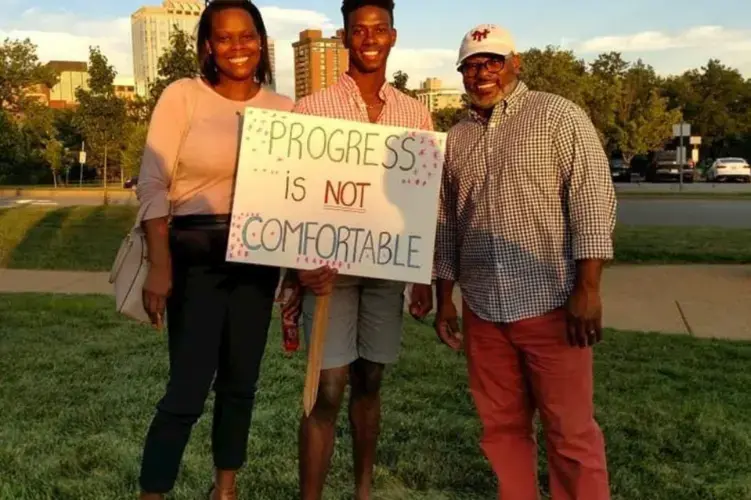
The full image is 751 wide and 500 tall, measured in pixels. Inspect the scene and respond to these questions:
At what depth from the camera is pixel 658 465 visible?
3877 millimetres

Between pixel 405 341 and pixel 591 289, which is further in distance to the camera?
pixel 405 341

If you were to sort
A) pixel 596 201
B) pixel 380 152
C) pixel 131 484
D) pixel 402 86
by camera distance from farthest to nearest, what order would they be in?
1. pixel 402 86
2. pixel 131 484
3. pixel 380 152
4. pixel 596 201

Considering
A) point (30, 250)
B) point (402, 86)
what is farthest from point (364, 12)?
point (402, 86)

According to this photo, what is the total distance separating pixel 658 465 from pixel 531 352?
1294 mm

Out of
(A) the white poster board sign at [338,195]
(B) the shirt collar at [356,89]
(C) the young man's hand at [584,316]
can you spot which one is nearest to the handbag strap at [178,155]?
(A) the white poster board sign at [338,195]

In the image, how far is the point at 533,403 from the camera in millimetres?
3223

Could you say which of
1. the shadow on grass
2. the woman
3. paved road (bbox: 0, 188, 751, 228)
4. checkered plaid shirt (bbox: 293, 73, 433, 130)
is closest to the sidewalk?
the shadow on grass

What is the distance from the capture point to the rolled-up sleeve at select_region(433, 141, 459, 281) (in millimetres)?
3270

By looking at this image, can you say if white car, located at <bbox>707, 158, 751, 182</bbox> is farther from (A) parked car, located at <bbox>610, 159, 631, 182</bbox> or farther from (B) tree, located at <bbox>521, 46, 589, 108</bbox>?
(B) tree, located at <bbox>521, 46, 589, 108</bbox>

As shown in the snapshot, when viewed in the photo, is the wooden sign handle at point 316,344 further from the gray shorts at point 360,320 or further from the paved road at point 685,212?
the paved road at point 685,212

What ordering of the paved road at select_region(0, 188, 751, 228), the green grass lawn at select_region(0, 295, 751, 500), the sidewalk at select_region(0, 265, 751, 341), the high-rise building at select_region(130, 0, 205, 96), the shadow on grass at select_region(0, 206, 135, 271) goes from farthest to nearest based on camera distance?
the high-rise building at select_region(130, 0, 205, 96) < the paved road at select_region(0, 188, 751, 228) < the shadow on grass at select_region(0, 206, 135, 271) < the sidewalk at select_region(0, 265, 751, 341) < the green grass lawn at select_region(0, 295, 751, 500)

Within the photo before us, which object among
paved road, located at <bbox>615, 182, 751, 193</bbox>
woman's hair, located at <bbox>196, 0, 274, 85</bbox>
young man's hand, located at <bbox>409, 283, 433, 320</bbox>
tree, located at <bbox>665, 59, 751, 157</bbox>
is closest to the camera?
woman's hair, located at <bbox>196, 0, 274, 85</bbox>

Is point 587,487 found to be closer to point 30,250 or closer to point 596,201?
point 596,201

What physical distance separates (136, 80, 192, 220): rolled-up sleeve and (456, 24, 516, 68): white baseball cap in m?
1.06
